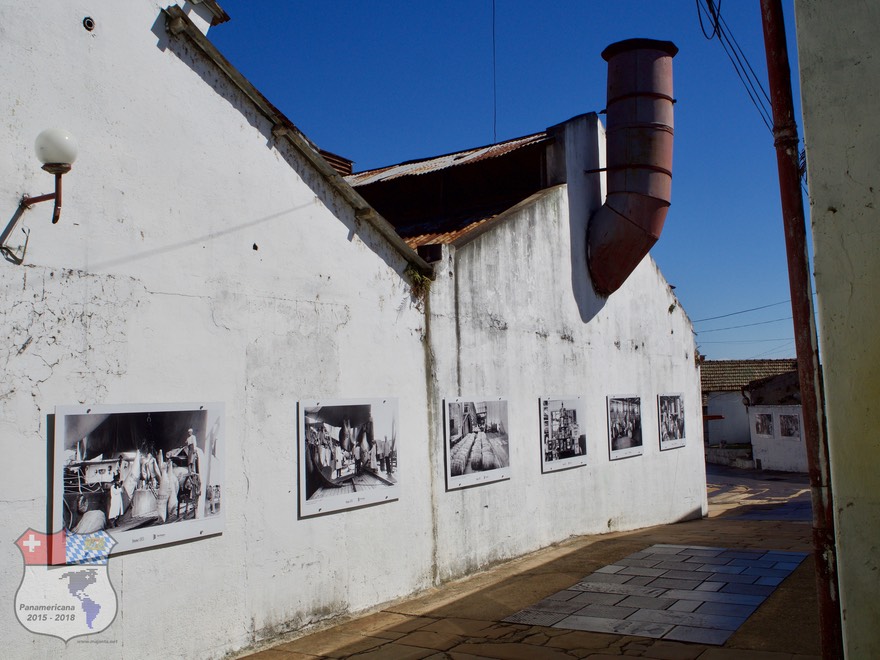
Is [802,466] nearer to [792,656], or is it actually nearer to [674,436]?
[674,436]

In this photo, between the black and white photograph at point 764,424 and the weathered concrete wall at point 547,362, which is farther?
the black and white photograph at point 764,424

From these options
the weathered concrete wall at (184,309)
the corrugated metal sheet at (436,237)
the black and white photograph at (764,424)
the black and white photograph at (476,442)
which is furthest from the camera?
the black and white photograph at (764,424)

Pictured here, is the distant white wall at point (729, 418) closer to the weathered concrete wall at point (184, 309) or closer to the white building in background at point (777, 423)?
the white building in background at point (777, 423)

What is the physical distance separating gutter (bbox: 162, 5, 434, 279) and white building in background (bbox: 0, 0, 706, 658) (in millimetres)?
22

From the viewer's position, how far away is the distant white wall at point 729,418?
4162 centimetres

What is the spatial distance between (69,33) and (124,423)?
9.53ft

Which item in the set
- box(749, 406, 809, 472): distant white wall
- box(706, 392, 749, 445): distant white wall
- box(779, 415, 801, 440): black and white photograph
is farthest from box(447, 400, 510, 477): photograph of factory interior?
box(706, 392, 749, 445): distant white wall

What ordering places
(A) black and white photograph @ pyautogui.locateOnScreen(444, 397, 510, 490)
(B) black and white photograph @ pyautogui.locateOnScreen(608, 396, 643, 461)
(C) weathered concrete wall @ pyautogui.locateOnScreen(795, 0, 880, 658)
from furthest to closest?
1. (B) black and white photograph @ pyautogui.locateOnScreen(608, 396, 643, 461)
2. (A) black and white photograph @ pyautogui.locateOnScreen(444, 397, 510, 490)
3. (C) weathered concrete wall @ pyautogui.locateOnScreen(795, 0, 880, 658)

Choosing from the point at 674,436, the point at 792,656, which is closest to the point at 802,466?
the point at 674,436

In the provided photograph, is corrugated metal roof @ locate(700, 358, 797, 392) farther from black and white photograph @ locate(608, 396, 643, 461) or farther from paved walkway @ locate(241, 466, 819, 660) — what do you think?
paved walkway @ locate(241, 466, 819, 660)

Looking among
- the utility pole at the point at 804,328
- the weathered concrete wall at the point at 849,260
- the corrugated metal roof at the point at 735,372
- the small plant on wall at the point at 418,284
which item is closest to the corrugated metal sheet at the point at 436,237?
the small plant on wall at the point at 418,284

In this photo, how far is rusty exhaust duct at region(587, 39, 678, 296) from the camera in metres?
12.6

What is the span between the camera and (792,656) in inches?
228

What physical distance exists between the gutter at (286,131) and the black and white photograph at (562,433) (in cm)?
347
